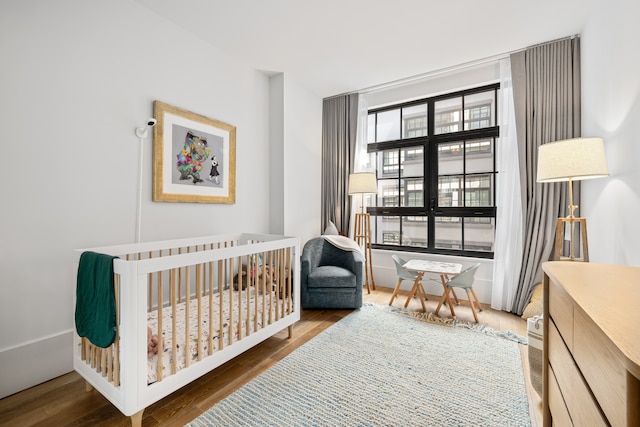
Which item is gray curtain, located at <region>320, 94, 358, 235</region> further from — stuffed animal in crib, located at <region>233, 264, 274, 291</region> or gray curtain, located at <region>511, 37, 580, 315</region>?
gray curtain, located at <region>511, 37, 580, 315</region>

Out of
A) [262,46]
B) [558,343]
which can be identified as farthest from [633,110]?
[262,46]

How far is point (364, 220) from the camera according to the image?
3.68 metres

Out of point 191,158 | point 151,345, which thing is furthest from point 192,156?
point 151,345

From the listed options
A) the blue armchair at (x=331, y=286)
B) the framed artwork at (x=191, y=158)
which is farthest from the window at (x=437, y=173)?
the framed artwork at (x=191, y=158)

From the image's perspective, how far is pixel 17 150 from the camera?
1.66 metres

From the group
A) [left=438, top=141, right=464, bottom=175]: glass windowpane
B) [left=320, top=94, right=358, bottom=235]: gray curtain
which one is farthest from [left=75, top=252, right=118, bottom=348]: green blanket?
[left=438, top=141, right=464, bottom=175]: glass windowpane

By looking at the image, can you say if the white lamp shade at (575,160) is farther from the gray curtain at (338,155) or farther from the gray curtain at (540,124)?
the gray curtain at (338,155)

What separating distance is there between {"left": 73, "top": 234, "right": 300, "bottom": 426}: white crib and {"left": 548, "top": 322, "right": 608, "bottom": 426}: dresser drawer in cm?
151

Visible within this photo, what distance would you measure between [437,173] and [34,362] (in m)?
3.94

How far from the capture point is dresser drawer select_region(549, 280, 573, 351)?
813 mm

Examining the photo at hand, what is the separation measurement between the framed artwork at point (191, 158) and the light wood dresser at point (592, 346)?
2537mm

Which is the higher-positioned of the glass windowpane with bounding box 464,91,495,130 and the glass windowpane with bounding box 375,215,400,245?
the glass windowpane with bounding box 464,91,495,130

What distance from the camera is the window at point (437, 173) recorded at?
330 cm

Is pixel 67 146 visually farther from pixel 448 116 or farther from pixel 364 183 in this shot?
pixel 448 116
